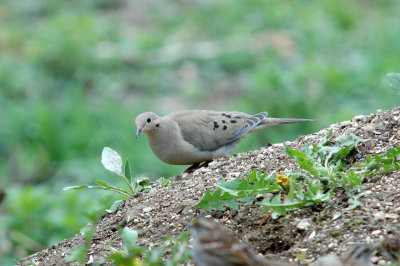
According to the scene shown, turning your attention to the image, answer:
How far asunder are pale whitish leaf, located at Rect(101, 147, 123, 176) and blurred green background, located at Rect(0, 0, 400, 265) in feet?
5.82

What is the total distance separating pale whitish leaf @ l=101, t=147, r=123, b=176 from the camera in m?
4.07

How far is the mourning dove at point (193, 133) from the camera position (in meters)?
5.35

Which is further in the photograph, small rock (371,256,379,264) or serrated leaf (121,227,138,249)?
serrated leaf (121,227,138,249)

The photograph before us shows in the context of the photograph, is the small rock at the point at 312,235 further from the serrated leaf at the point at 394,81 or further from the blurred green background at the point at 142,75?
the blurred green background at the point at 142,75

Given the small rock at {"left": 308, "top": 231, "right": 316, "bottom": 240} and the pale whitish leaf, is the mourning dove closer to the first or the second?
the pale whitish leaf

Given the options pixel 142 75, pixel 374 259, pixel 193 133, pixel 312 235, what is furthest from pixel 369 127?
pixel 142 75

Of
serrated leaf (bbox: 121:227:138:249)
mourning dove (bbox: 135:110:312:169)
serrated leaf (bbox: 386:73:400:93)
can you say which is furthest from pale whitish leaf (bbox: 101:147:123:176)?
serrated leaf (bbox: 386:73:400:93)

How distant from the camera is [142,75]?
31.1 ft

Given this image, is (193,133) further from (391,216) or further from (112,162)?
(391,216)

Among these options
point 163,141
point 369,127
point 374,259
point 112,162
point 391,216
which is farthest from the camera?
point 163,141

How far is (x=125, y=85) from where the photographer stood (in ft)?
30.6

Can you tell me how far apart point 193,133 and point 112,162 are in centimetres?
151

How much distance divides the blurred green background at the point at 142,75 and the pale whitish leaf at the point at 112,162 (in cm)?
177

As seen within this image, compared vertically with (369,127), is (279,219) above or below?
below
